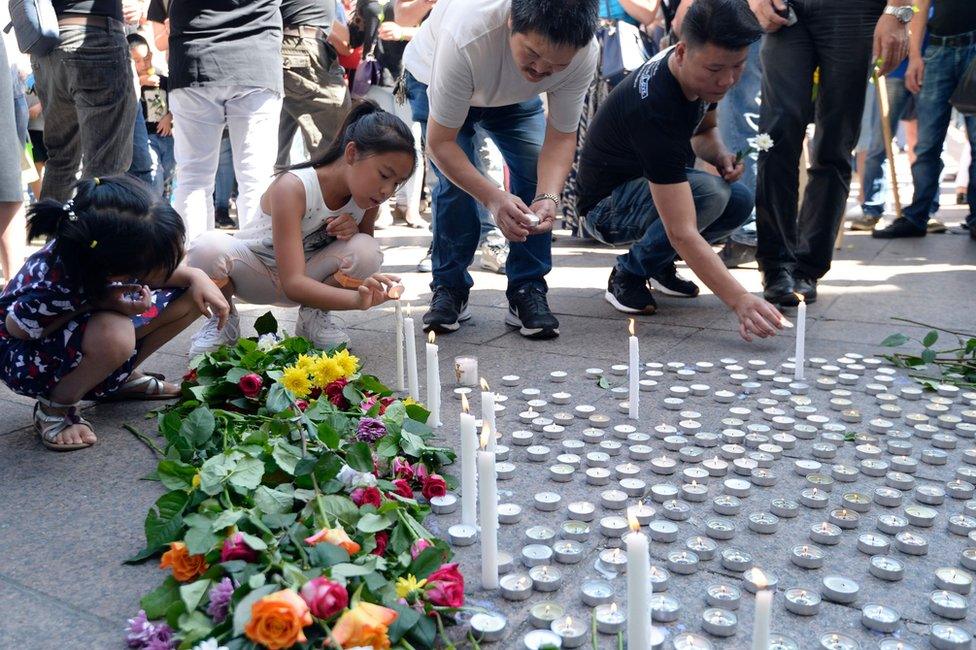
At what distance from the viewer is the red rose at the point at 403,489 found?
2.04 meters

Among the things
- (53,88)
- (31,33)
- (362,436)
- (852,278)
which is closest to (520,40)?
(362,436)

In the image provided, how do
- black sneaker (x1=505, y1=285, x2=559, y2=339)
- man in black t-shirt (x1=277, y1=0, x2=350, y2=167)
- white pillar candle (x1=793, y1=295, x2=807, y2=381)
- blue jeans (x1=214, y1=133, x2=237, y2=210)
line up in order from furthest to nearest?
blue jeans (x1=214, y1=133, x2=237, y2=210)
man in black t-shirt (x1=277, y1=0, x2=350, y2=167)
black sneaker (x1=505, y1=285, x2=559, y2=339)
white pillar candle (x1=793, y1=295, x2=807, y2=381)

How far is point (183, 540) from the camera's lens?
69.1 inches

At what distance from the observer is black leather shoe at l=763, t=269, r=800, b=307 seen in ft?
13.9

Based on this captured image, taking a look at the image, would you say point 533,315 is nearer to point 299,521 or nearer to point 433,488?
point 433,488

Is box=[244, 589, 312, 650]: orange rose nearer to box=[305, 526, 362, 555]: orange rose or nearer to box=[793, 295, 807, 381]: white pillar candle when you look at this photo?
box=[305, 526, 362, 555]: orange rose

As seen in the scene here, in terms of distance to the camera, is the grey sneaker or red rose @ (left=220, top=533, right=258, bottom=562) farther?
the grey sneaker

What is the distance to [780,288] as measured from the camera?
4.26m

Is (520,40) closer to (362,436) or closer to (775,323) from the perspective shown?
(775,323)

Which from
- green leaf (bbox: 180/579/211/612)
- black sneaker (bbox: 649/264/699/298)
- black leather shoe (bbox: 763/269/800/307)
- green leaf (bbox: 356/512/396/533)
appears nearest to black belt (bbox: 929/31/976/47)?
black leather shoe (bbox: 763/269/800/307)

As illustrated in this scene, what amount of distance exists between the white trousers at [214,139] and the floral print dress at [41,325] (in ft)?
5.40

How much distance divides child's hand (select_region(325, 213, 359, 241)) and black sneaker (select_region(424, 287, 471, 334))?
0.54 metres

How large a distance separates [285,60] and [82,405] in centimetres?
293

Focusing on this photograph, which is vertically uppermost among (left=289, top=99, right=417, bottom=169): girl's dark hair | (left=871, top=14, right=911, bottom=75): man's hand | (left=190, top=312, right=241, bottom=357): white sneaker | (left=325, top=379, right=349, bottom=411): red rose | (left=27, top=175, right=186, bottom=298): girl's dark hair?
(left=871, top=14, right=911, bottom=75): man's hand
